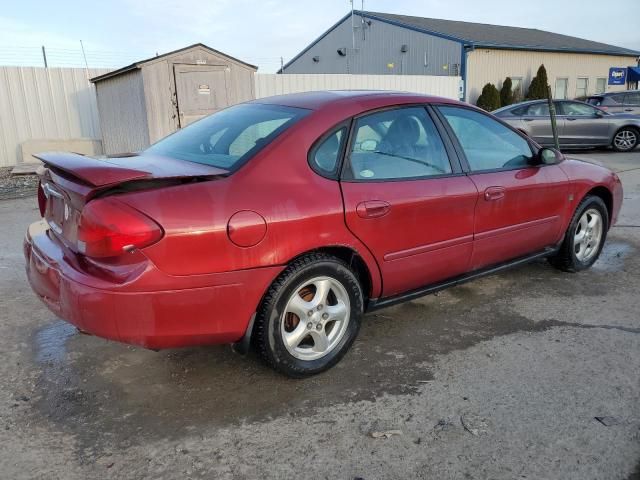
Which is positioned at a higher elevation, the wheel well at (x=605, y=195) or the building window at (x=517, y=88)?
the building window at (x=517, y=88)

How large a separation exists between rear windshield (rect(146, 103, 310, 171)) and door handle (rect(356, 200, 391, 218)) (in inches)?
23.5

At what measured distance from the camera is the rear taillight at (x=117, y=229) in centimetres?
241

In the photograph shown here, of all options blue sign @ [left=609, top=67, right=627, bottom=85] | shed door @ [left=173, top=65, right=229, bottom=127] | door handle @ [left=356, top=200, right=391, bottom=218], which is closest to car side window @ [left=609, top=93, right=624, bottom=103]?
shed door @ [left=173, top=65, right=229, bottom=127]

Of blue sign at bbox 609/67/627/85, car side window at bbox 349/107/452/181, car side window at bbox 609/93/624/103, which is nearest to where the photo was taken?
car side window at bbox 349/107/452/181

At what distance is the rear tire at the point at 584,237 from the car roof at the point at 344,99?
169 centimetres

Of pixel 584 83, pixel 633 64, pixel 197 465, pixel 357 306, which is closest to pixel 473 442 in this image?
pixel 357 306

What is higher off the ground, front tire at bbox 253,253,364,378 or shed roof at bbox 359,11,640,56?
shed roof at bbox 359,11,640,56

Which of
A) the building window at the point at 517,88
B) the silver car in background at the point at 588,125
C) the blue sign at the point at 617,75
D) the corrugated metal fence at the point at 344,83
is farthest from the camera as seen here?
the blue sign at the point at 617,75

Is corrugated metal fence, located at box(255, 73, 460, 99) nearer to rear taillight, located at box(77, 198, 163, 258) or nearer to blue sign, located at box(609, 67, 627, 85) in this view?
rear taillight, located at box(77, 198, 163, 258)

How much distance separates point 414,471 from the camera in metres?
2.28

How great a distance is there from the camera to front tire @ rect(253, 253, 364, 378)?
281 cm

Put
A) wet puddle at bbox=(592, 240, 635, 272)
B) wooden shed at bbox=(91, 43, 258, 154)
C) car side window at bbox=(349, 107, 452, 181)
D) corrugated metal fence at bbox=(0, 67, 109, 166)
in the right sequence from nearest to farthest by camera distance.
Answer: car side window at bbox=(349, 107, 452, 181)
wet puddle at bbox=(592, 240, 635, 272)
wooden shed at bbox=(91, 43, 258, 154)
corrugated metal fence at bbox=(0, 67, 109, 166)

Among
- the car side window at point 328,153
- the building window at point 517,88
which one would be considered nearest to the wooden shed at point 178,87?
the car side window at point 328,153

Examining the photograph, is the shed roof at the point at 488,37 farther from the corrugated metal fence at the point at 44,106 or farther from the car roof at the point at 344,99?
the car roof at the point at 344,99
